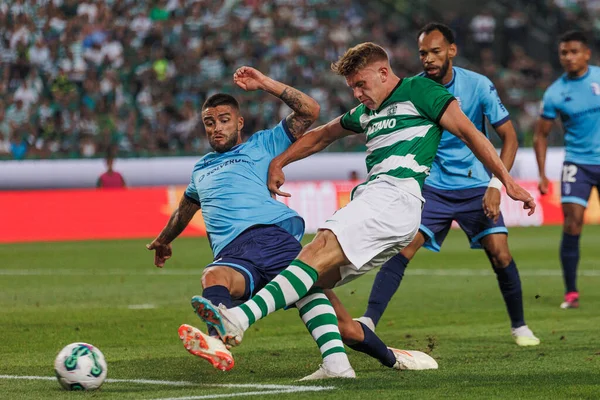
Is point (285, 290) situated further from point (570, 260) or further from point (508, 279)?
point (570, 260)

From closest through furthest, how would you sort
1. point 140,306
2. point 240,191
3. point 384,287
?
point 240,191
point 384,287
point 140,306

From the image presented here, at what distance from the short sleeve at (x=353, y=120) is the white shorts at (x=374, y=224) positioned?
1.69 feet

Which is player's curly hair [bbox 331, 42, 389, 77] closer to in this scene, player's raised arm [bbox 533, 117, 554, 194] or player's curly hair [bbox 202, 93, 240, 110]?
player's curly hair [bbox 202, 93, 240, 110]

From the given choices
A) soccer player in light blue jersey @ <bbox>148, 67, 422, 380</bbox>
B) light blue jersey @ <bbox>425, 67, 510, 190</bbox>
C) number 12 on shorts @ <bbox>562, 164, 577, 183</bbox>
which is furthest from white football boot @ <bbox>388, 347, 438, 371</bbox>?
number 12 on shorts @ <bbox>562, 164, 577, 183</bbox>

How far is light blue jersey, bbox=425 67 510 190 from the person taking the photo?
8.20 m

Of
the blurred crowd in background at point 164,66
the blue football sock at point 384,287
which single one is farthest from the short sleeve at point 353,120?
the blurred crowd in background at point 164,66

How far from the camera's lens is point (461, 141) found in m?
8.38

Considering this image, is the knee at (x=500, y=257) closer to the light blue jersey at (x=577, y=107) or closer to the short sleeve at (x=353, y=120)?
the short sleeve at (x=353, y=120)

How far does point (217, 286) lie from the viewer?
620cm

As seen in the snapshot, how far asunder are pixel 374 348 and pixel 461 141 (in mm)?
2353

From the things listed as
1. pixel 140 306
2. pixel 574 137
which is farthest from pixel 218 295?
pixel 574 137

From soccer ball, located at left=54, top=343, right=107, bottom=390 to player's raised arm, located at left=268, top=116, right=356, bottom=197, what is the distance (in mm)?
1544

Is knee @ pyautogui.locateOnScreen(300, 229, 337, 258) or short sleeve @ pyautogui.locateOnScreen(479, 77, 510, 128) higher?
short sleeve @ pyautogui.locateOnScreen(479, 77, 510, 128)

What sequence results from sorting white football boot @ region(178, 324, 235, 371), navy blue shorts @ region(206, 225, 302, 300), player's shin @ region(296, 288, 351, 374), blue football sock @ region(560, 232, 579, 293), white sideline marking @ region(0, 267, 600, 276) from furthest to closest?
white sideline marking @ region(0, 267, 600, 276) → blue football sock @ region(560, 232, 579, 293) → navy blue shorts @ region(206, 225, 302, 300) → player's shin @ region(296, 288, 351, 374) → white football boot @ region(178, 324, 235, 371)
